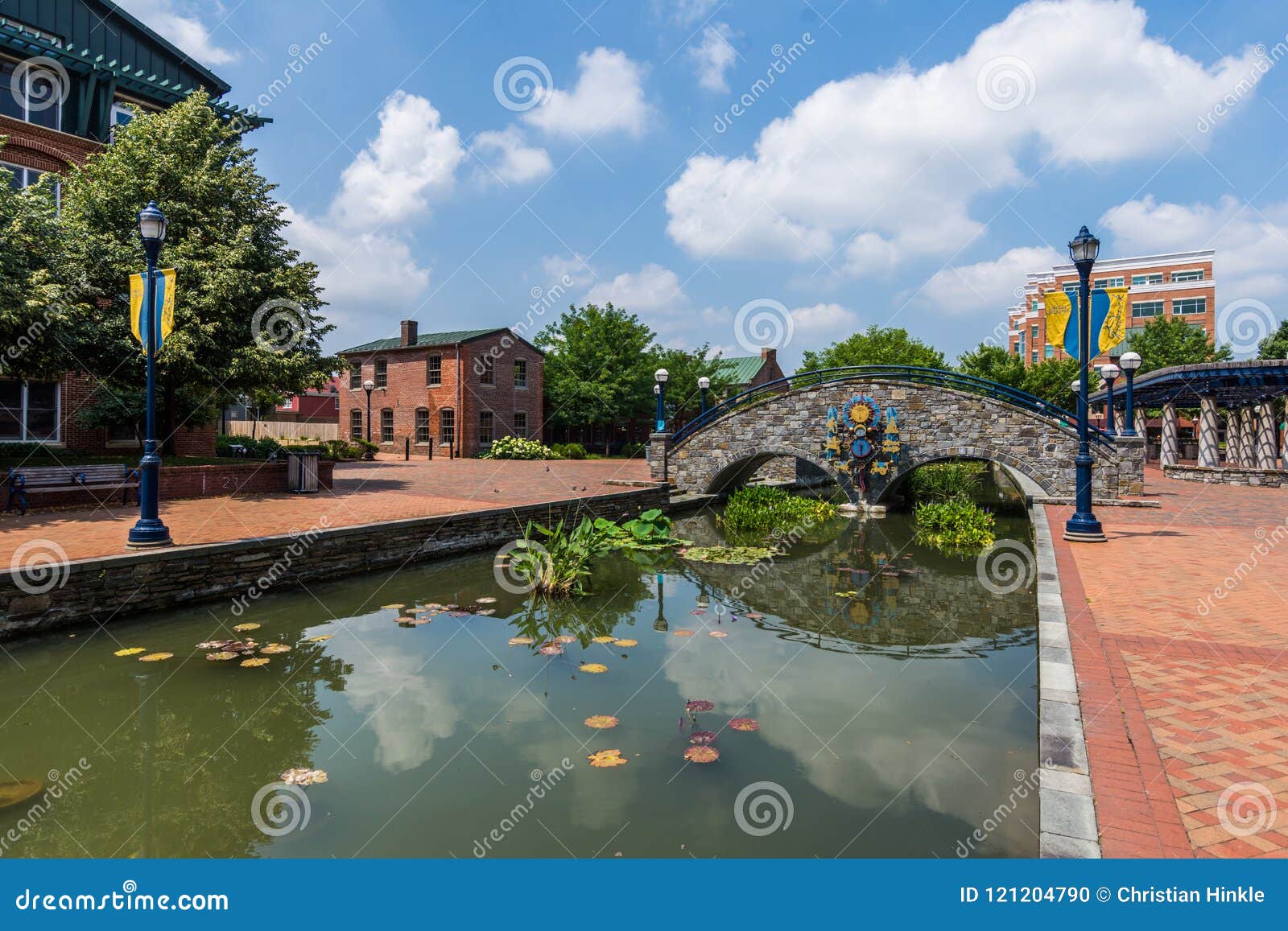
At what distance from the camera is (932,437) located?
1873 cm

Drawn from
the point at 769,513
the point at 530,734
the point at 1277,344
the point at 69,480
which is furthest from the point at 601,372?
the point at 1277,344

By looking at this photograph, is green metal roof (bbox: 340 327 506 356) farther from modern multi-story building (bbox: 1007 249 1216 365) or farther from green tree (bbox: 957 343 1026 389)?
modern multi-story building (bbox: 1007 249 1216 365)

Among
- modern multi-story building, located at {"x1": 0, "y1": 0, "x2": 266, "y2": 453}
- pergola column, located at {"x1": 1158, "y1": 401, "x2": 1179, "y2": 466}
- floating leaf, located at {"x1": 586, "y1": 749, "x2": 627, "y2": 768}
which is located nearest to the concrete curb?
floating leaf, located at {"x1": 586, "y1": 749, "x2": 627, "y2": 768}

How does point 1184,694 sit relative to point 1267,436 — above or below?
below

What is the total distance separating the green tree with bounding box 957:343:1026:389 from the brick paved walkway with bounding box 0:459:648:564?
30293 millimetres

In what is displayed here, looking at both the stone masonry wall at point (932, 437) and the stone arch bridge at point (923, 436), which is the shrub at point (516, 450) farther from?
the stone masonry wall at point (932, 437)

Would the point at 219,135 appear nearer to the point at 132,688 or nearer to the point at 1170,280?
the point at 132,688

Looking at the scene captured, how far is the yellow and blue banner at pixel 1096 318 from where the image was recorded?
13.7 meters

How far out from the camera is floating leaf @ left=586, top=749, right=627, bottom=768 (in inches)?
186

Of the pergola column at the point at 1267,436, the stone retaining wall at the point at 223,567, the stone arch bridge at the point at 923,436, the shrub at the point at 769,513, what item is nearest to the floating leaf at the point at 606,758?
the stone retaining wall at the point at 223,567

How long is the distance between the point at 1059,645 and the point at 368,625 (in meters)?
7.04

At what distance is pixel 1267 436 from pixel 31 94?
136ft

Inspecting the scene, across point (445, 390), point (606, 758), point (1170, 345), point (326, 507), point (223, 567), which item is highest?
point (1170, 345)

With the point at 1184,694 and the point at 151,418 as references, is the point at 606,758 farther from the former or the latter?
the point at 151,418
